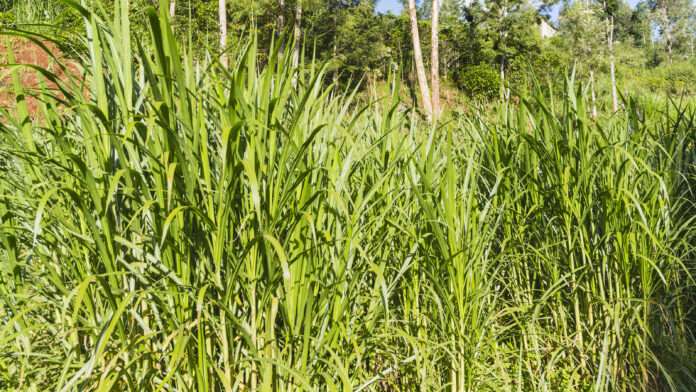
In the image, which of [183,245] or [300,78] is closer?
[183,245]

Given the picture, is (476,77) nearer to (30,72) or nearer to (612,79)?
(612,79)

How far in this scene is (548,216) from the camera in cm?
173

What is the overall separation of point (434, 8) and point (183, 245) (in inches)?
578

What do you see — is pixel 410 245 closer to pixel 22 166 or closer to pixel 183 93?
pixel 183 93

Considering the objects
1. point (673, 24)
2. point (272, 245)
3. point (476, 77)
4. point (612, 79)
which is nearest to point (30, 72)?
point (272, 245)

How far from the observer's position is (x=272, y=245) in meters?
1.02

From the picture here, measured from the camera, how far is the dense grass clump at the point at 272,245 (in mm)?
964

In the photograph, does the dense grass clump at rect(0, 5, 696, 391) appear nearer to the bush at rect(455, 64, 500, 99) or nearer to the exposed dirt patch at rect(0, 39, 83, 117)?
the exposed dirt patch at rect(0, 39, 83, 117)

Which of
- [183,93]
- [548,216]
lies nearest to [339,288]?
[183,93]

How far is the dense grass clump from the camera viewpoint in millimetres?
964

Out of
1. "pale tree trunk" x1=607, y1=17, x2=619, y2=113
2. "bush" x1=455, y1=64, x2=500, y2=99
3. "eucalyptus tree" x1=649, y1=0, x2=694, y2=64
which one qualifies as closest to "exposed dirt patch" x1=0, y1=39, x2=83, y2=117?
"pale tree trunk" x1=607, y1=17, x2=619, y2=113

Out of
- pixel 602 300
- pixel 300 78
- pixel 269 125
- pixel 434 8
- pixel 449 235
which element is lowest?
pixel 602 300

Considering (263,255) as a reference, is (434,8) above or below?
above

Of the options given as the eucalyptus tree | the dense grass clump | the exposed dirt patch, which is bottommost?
the dense grass clump
